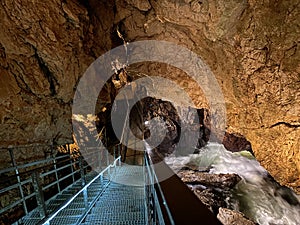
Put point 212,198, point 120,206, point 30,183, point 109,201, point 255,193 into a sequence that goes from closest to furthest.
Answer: point 120,206, point 109,201, point 30,183, point 212,198, point 255,193

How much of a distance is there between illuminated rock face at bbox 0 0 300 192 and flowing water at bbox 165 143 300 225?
3328mm

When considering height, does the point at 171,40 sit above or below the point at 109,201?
above

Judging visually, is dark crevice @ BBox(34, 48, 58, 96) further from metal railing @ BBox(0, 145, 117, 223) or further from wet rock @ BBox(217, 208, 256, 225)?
wet rock @ BBox(217, 208, 256, 225)

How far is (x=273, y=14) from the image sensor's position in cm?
518

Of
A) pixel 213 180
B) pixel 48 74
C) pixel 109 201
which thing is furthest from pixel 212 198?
pixel 48 74

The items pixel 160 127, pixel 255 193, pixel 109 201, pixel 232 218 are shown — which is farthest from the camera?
pixel 160 127

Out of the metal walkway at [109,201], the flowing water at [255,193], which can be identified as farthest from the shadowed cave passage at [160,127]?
the metal walkway at [109,201]

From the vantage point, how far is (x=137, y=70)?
10.0 meters

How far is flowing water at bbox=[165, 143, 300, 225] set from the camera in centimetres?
873

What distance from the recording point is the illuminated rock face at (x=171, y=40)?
187 inches

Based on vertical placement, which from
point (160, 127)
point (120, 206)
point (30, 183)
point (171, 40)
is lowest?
point (120, 206)

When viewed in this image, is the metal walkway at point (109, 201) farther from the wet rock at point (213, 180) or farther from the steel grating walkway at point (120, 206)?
the wet rock at point (213, 180)

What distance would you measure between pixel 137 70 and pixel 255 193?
9.43m

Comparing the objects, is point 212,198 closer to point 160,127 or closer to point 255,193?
point 255,193
